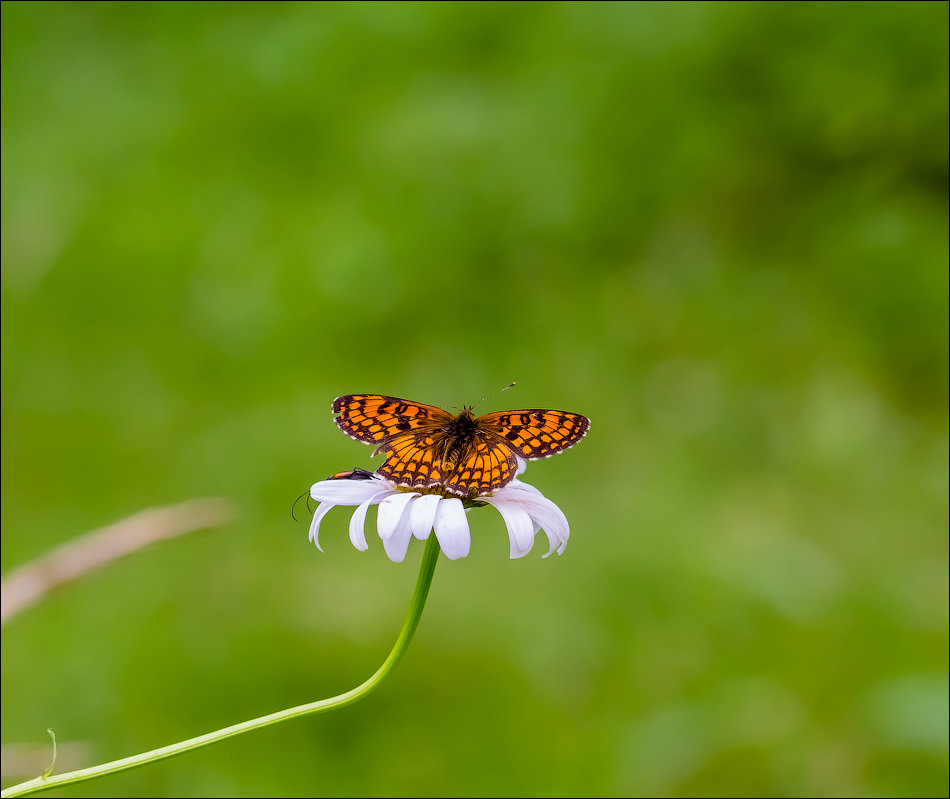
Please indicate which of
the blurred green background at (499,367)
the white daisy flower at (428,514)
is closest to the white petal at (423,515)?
the white daisy flower at (428,514)

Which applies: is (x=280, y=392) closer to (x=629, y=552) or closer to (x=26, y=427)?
(x=26, y=427)

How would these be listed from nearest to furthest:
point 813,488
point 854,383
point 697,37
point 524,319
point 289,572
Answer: point 289,572 < point 813,488 < point 854,383 < point 524,319 < point 697,37

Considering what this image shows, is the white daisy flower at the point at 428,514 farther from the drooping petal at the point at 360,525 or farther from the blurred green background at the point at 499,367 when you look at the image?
the blurred green background at the point at 499,367

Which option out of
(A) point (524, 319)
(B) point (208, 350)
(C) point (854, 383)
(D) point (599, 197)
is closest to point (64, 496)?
(B) point (208, 350)

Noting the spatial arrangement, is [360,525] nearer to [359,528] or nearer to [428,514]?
[359,528]

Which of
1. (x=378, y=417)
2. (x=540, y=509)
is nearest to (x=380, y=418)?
(x=378, y=417)

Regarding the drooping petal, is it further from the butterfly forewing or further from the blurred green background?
the blurred green background
